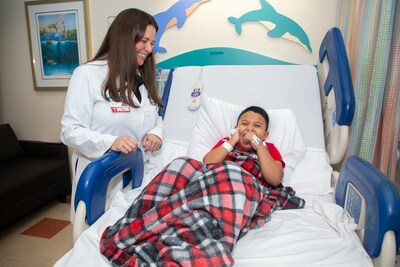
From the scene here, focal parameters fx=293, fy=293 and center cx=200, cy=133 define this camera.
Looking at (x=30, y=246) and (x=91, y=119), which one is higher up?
(x=91, y=119)

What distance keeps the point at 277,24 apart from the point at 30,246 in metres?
2.38

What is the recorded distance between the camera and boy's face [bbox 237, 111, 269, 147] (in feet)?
4.87

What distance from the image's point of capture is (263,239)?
973 millimetres

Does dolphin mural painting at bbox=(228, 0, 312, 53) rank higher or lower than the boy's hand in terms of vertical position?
higher

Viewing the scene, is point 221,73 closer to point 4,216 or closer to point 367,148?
point 367,148

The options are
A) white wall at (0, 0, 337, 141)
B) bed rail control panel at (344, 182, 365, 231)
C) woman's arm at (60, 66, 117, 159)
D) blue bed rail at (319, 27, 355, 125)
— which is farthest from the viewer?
white wall at (0, 0, 337, 141)

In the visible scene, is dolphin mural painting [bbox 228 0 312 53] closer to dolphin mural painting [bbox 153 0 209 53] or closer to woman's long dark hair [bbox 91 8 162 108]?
dolphin mural painting [bbox 153 0 209 53]

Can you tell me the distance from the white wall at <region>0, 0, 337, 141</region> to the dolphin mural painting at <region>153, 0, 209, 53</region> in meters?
0.04

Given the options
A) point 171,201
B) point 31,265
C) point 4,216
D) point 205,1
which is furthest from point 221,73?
point 4,216

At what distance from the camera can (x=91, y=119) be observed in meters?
1.48

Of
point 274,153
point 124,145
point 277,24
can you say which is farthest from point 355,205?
point 277,24

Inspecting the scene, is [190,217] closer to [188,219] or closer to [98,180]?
[188,219]

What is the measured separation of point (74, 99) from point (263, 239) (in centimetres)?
105

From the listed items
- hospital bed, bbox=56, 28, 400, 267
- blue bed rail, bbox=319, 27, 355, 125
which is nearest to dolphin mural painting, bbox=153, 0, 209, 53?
hospital bed, bbox=56, 28, 400, 267
